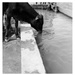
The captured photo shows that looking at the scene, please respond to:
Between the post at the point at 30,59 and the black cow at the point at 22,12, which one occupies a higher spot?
the black cow at the point at 22,12

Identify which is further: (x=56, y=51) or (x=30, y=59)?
(x=56, y=51)

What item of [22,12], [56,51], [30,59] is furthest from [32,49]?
[22,12]

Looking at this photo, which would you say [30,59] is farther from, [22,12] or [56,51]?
[22,12]

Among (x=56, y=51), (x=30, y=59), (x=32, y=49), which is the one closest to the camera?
(x=30, y=59)

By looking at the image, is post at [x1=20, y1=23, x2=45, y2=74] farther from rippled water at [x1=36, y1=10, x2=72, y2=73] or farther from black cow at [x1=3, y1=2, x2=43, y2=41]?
black cow at [x1=3, y1=2, x2=43, y2=41]

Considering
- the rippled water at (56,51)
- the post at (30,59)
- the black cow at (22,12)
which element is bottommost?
the rippled water at (56,51)

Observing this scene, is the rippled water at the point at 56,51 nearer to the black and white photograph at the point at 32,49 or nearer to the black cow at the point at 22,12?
the black and white photograph at the point at 32,49

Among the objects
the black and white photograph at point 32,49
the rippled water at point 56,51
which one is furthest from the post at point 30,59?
the rippled water at point 56,51

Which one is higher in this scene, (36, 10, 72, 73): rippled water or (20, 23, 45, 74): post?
(20, 23, 45, 74): post

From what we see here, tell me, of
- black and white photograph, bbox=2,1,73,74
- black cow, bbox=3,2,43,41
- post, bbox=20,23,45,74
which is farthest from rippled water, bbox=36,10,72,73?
black cow, bbox=3,2,43,41

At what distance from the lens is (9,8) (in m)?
4.15

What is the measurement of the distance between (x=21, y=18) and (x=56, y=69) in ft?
6.64

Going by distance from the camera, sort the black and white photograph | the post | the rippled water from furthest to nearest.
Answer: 1. the rippled water
2. the black and white photograph
3. the post

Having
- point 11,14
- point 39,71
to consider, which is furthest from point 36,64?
point 11,14
